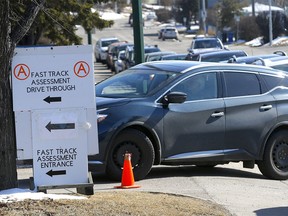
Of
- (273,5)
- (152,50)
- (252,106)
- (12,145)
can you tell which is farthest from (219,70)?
(273,5)

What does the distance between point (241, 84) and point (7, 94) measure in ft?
15.4

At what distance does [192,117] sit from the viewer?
10.6 metres

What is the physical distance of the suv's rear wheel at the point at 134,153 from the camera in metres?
10.2

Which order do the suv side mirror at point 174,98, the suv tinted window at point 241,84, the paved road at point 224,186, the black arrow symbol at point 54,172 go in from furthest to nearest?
1. the suv tinted window at point 241,84
2. the suv side mirror at point 174,98
3. the paved road at point 224,186
4. the black arrow symbol at point 54,172

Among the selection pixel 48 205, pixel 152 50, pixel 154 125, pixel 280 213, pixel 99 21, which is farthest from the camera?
pixel 152 50

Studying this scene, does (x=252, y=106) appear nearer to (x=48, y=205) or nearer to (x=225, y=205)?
(x=225, y=205)

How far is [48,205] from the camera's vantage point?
7.16 meters

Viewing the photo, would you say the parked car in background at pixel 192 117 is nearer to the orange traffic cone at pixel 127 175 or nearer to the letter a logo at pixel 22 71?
the orange traffic cone at pixel 127 175

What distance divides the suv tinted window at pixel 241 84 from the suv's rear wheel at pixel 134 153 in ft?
5.43

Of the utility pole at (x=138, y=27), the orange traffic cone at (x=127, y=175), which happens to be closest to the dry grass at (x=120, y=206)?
the orange traffic cone at (x=127, y=175)

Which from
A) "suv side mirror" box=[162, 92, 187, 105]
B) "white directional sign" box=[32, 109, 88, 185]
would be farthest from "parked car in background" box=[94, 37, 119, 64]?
"white directional sign" box=[32, 109, 88, 185]

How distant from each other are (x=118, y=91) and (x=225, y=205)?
10.2 ft

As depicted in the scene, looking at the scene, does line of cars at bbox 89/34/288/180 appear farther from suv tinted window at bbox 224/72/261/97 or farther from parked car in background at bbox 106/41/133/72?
parked car in background at bbox 106/41/133/72

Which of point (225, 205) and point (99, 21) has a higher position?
point (99, 21)
